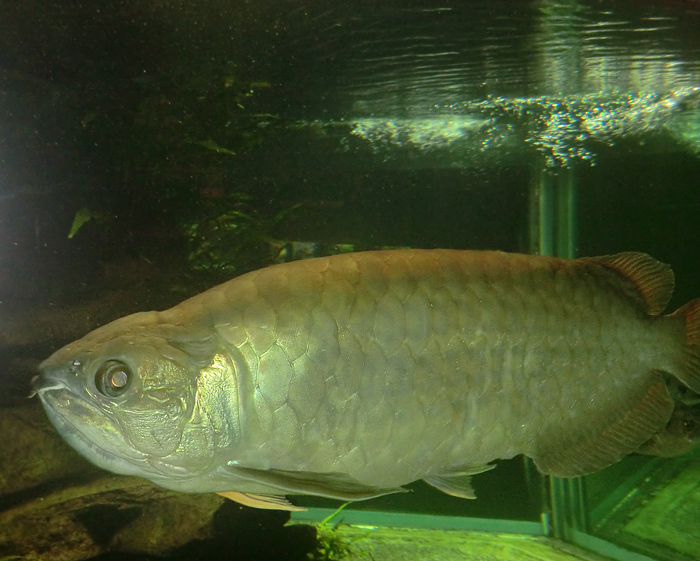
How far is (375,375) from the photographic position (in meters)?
1.78

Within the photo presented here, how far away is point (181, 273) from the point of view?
12.0 ft

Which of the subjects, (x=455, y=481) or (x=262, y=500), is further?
(x=455, y=481)

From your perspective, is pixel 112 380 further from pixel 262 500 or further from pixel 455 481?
pixel 455 481

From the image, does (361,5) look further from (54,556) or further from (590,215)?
(54,556)

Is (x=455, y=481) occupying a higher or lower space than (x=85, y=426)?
lower

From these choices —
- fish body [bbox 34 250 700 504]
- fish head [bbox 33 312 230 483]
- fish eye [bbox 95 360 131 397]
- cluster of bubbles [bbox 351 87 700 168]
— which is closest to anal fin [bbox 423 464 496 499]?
fish body [bbox 34 250 700 504]

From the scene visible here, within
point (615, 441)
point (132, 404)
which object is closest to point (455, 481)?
point (615, 441)

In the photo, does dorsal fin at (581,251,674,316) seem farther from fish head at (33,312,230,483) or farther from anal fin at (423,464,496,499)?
fish head at (33,312,230,483)

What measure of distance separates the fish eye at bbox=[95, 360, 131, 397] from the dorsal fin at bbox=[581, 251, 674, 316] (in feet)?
6.66

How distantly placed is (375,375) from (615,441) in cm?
118

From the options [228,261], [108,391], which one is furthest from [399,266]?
[228,261]

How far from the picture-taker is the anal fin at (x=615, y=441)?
2047 millimetres

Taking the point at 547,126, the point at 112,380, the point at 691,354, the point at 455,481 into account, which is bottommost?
the point at 455,481

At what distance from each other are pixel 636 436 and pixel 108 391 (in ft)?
7.18
